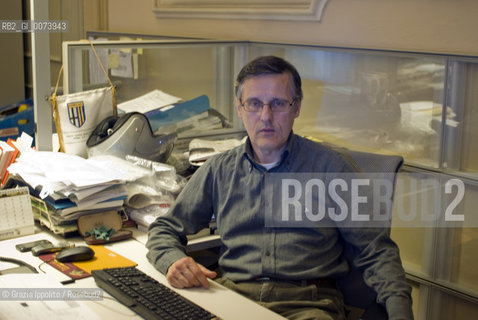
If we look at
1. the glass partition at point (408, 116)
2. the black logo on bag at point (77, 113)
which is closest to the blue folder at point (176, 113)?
the glass partition at point (408, 116)

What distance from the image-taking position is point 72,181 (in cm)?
191

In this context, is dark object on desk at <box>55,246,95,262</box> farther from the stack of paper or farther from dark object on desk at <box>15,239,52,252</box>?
the stack of paper

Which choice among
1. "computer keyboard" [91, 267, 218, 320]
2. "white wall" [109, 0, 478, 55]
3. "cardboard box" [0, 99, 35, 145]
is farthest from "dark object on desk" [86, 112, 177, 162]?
"cardboard box" [0, 99, 35, 145]

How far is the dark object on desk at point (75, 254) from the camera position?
Result: 67.6 inches

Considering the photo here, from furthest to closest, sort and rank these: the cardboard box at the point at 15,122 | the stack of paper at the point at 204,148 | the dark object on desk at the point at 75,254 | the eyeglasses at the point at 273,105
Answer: the cardboard box at the point at 15,122 → the stack of paper at the point at 204,148 → the eyeglasses at the point at 273,105 → the dark object on desk at the point at 75,254

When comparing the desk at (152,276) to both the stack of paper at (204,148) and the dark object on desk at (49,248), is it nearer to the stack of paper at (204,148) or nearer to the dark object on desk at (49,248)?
the dark object on desk at (49,248)

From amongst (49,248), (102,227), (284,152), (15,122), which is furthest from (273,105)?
(15,122)

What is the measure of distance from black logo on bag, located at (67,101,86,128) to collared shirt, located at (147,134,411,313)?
61cm

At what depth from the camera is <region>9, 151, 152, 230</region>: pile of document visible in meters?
1.91

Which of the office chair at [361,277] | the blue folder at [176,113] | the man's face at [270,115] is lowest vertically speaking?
the office chair at [361,277]

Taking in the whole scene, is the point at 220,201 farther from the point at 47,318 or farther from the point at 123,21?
the point at 123,21

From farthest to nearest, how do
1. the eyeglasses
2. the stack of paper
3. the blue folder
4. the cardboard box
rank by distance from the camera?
the cardboard box < the blue folder < the stack of paper < the eyeglasses

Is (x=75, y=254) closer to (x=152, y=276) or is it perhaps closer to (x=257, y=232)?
(x=152, y=276)

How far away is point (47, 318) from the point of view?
4.44 feet
